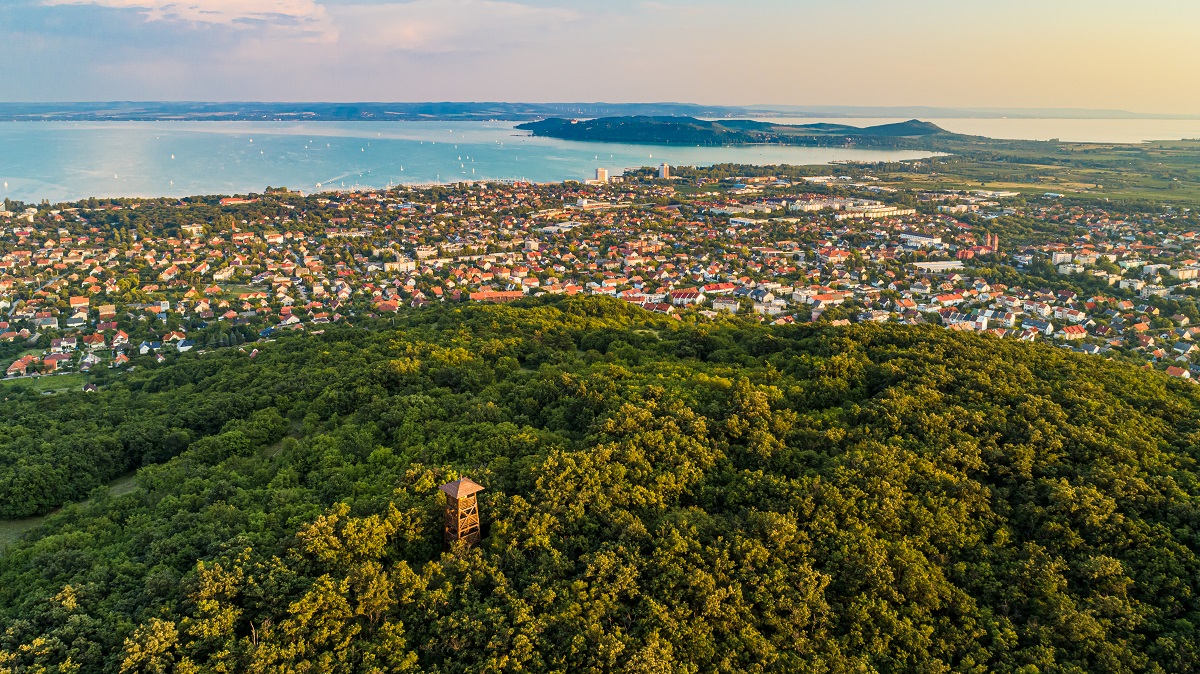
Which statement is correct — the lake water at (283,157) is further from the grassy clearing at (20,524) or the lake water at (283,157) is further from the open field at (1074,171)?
the grassy clearing at (20,524)

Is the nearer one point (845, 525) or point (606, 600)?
point (606, 600)

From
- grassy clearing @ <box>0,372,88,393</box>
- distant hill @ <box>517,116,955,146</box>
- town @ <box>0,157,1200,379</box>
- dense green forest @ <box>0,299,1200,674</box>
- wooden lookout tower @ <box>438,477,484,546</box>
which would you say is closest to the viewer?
dense green forest @ <box>0,299,1200,674</box>

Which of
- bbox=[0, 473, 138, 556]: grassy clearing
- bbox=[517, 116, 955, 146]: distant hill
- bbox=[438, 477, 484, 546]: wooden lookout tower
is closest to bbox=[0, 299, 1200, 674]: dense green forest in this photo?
bbox=[438, 477, 484, 546]: wooden lookout tower

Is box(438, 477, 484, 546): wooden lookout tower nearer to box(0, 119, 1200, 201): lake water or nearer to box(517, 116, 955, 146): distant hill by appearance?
box(0, 119, 1200, 201): lake water

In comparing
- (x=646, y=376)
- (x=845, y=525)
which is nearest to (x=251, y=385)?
(x=646, y=376)

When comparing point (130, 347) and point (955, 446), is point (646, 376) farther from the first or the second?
point (130, 347)

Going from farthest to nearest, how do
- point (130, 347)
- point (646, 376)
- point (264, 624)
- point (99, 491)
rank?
1. point (130, 347)
2. point (646, 376)
3. point (99, 491)
4. point (264, 624)

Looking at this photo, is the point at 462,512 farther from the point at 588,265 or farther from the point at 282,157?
the point at 282,157
